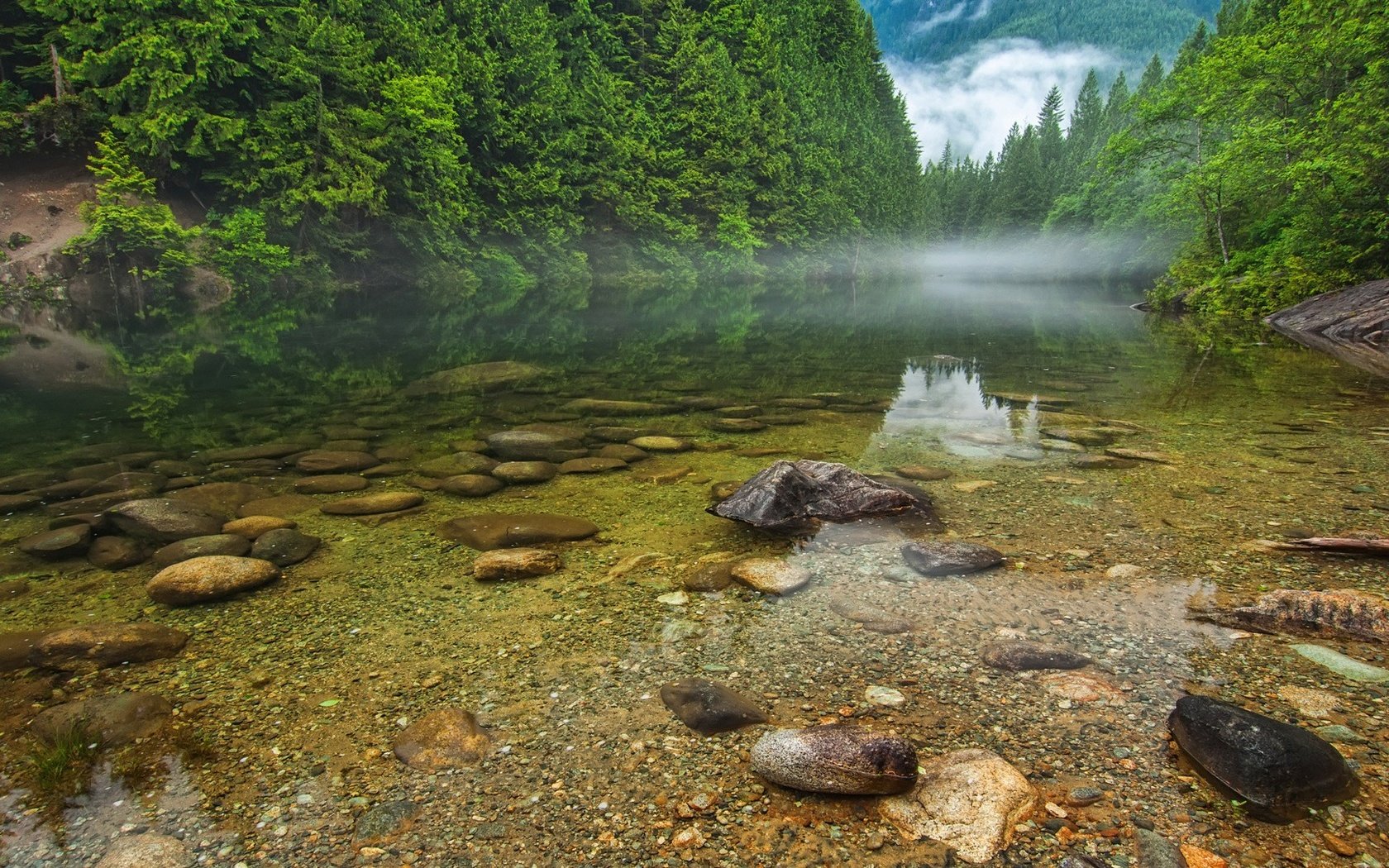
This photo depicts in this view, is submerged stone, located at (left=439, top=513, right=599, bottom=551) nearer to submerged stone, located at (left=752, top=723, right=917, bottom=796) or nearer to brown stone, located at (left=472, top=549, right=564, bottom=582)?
brown stone, located at (left=472, top=549, right=564, bottom=582)

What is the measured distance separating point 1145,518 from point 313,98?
32643 mm

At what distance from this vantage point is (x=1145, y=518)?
4.93 metres

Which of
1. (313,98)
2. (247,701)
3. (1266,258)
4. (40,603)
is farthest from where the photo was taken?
(313,98)

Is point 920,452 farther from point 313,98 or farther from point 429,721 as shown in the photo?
point 313,98

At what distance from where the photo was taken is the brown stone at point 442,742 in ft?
8.63

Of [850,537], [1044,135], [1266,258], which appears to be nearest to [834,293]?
[1266,258]

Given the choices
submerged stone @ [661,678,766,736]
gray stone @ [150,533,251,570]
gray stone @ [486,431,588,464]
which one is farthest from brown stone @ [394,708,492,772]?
gray stone @ [486,431,588,464]

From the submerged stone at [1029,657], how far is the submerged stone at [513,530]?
288 centimetres

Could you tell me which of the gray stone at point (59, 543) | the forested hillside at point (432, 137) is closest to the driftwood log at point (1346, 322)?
the gray stone at point (59, 543)

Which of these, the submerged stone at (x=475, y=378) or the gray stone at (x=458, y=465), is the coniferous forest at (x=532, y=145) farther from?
the gray stone at (x=458, y=465)

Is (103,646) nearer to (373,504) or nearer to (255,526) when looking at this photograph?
(255,526)

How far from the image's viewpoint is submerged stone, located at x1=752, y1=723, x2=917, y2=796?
7.73 feet

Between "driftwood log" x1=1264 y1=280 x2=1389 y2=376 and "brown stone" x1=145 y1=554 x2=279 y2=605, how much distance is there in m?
16.6

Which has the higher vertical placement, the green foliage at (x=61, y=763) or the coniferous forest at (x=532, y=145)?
the coniferous forest at (x=532, y=145)
